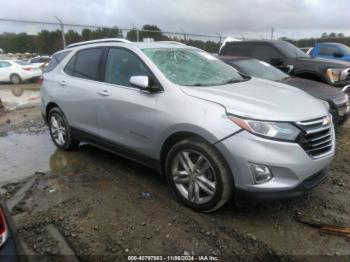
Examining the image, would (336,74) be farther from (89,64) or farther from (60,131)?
(60,131)

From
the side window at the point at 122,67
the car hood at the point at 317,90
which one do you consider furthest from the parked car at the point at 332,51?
the side window at the point at 122,67

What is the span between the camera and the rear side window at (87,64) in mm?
4488

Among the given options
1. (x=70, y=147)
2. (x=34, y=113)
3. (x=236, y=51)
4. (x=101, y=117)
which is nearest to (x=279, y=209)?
(x=101, y=117)

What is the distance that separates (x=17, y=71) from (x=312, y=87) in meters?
16.8

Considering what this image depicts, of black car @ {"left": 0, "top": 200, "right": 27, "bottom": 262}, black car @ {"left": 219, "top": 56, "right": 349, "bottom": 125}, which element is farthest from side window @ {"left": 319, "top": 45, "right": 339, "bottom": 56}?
black car @ {"left": 0, "top": 200, "right": 27, "bottom": 262}

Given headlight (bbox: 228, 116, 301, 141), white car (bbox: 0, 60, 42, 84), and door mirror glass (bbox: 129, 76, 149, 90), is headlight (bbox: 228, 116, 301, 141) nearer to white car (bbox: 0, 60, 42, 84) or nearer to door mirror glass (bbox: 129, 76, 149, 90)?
door mirror glass (bbox: 129, 76, 149, 90)

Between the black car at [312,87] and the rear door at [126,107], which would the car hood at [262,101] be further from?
the black car at [312,87]

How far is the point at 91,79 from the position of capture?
4.54 meters

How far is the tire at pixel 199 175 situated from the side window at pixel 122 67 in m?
1.01

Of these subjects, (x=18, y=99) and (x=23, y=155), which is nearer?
(x=23, y=155)

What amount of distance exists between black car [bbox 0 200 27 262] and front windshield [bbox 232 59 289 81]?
18.1 feet

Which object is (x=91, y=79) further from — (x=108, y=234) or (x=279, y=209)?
(x=279, y=209)

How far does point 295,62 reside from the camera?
7840 mm

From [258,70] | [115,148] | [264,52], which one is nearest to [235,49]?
[264,52]
